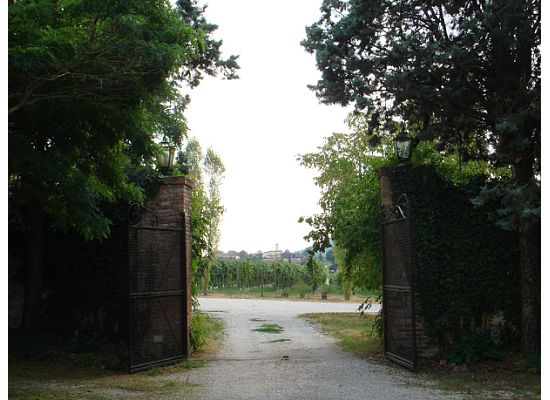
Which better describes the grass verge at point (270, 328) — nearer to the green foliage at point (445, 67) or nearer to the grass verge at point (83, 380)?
the grass verge at point (83, 380)

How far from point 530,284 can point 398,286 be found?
1.99 metres

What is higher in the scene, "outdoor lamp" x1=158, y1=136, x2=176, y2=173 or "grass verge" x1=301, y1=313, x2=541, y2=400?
"outdoor lamp" x1=158, y1=136, x2=176, y2=173

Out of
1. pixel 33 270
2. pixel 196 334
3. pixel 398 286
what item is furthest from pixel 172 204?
pixel 398 286

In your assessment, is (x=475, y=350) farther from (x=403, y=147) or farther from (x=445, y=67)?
(x=445, y=67)

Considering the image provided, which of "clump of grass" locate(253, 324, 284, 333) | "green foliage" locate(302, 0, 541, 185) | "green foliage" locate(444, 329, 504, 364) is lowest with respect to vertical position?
"clump of grass" locate(253, 324, 284, 333)

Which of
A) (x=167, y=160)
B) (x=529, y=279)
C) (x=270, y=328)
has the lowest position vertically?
(x=270, y=328)

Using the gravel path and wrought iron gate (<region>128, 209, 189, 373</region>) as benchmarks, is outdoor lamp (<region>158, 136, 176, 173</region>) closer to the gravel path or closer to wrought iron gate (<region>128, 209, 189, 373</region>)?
wrought iron gate (<region>128, 209, 189, 373</region>)

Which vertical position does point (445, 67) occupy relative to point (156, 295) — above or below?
above

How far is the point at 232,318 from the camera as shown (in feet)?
64.5

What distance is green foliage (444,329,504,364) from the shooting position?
8.98 meters

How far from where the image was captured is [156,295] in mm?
9398

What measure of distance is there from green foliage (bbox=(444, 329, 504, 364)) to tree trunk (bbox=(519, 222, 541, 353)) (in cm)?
46

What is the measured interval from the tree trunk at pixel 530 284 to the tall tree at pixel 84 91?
577cm

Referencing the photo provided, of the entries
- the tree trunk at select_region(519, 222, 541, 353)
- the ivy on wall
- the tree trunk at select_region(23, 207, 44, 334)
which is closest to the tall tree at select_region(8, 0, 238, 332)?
the tree trunk at select_region(23, 207, 44, 334)
